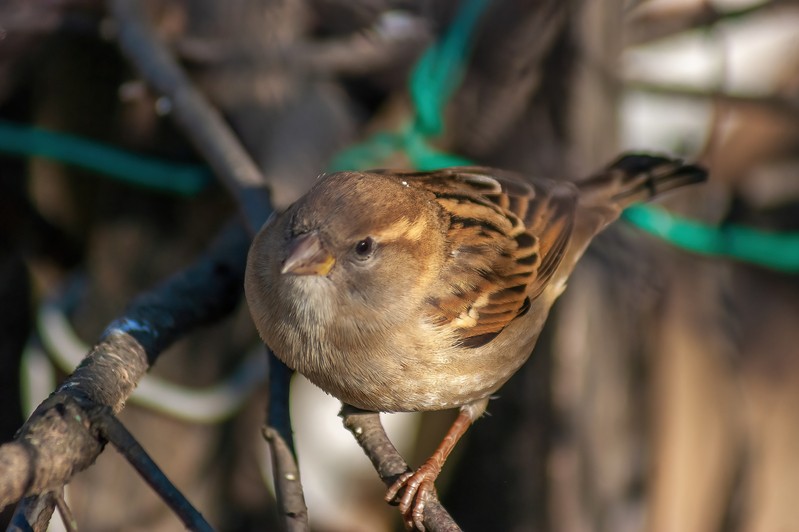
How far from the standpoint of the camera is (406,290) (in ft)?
7.16

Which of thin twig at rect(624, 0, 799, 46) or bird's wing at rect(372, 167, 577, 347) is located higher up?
thin twig at rect(624, 0, 799, 46)

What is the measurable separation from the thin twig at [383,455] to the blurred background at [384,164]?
2.31 ft

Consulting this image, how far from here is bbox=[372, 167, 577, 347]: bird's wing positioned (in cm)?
229

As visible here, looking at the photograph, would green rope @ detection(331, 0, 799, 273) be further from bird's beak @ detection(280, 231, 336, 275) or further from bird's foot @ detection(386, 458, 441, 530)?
bird's foot @ detection(386, 458, 441, 530)

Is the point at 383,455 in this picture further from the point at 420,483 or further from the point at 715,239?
the point at 715,239

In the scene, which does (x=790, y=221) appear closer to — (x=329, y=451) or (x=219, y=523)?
(x=329, y=451)

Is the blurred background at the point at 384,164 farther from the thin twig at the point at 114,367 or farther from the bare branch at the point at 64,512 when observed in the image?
the bare branch at the point at 64,512

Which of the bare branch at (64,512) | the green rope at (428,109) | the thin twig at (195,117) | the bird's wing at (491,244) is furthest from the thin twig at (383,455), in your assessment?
the green rope at (428,109)

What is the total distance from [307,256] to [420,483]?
2.17ft

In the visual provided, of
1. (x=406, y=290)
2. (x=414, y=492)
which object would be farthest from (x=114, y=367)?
(x=414, y=492)

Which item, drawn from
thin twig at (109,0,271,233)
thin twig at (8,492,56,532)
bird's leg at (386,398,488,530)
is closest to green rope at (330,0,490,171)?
thin twig at (109,0,271,233)

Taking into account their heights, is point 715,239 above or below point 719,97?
below

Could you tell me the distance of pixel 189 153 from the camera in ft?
10.4

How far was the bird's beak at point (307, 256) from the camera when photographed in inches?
75.8
